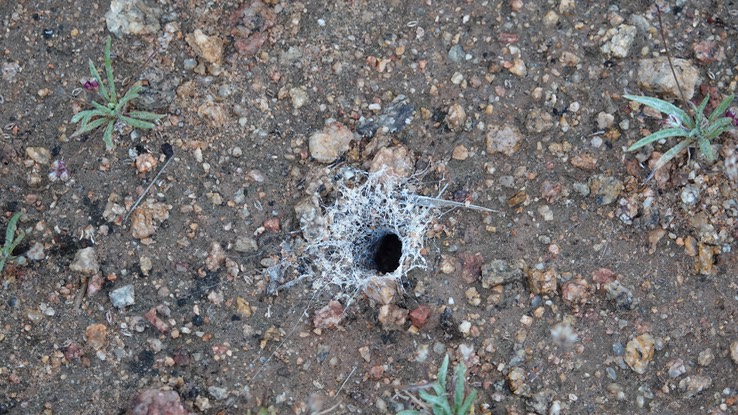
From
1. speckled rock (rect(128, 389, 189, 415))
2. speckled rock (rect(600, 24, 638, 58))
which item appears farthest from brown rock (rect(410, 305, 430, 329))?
speckled rock (rect(600, 24, 638, 58))

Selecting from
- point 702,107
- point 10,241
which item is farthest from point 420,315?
point 10,241

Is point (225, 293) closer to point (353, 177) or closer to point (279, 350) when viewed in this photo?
point (279, 350)

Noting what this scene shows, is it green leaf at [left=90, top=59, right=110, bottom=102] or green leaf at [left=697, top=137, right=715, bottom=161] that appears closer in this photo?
green leaf at [left=697, top=137, right=715, bottom=161]

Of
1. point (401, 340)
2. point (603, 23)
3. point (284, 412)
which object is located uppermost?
point (603, 23)

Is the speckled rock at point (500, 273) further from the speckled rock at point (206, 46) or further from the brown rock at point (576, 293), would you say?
the speckled rock at point (206, 46)

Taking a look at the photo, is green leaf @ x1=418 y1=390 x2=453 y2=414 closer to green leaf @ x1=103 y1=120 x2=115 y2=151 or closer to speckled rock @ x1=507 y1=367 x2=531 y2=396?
speckled rock @ x1=507 y1=367 x2=531 y2=396

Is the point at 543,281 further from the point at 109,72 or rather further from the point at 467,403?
the point at 109,72

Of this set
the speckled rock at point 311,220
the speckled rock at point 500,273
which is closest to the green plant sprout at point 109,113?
the speckled rock at point 311,220

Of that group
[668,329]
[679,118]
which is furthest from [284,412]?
[679,118]
